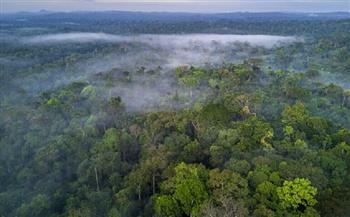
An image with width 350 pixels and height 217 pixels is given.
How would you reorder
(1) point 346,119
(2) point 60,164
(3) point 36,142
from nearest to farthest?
(2) point 60,164 < (3) point 36,142 < (1) point 346,119

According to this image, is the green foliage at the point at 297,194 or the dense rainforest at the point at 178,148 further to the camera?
the dense rainforest at the point at 178,148

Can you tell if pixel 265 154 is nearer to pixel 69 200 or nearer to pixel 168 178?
pixel 168 178

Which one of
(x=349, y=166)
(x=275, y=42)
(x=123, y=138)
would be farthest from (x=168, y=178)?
(x=275, y=42)

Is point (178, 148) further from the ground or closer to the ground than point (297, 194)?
closer to the ground

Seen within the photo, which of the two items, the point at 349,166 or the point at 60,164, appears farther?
the point at 60,164

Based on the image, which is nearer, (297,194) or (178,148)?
(297,194)

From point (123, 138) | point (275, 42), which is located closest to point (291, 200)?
point (123, 138)

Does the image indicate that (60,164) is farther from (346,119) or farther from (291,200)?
(346,119)

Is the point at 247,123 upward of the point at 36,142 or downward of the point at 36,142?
upward

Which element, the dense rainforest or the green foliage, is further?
the dense rainforest

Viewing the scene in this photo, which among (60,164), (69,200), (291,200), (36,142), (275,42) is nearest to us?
(291,200)
